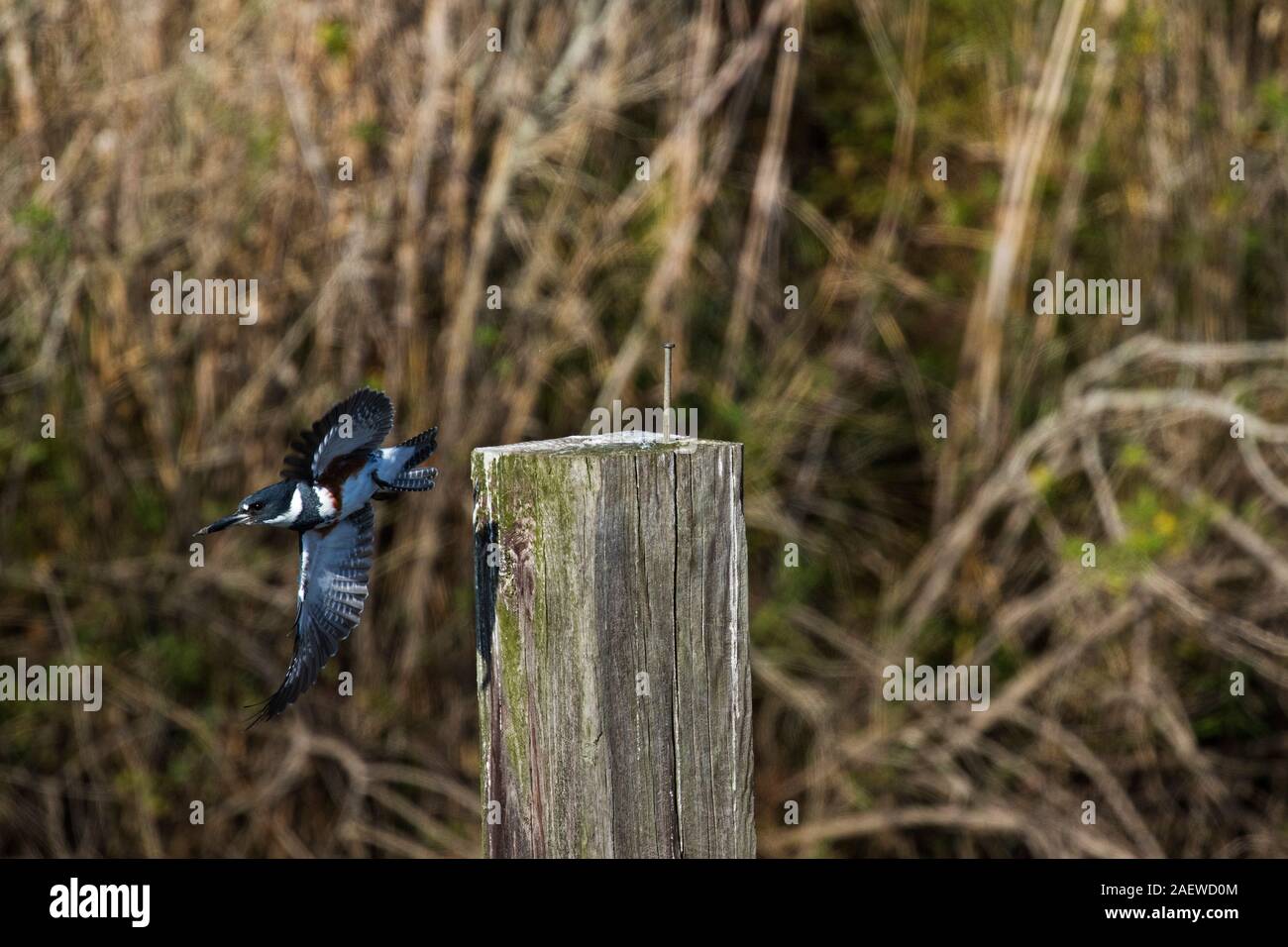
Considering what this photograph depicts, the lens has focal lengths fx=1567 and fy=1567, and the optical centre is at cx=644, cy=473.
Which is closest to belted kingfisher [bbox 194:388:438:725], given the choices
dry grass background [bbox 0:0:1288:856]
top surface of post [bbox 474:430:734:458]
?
top surface of post [bbox 474:430:734:458]

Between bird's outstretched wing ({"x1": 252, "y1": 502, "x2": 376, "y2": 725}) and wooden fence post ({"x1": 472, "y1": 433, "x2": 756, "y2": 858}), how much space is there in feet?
2.32

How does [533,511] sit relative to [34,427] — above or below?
below

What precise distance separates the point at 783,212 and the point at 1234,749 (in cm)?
264

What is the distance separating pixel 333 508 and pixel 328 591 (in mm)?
165

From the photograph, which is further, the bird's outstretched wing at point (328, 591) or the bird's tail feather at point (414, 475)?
the bird's tail feather at point (414, 475)

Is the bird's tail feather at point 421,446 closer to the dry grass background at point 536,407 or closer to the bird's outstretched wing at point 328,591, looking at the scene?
the bird's outstretched wing at point 328,591

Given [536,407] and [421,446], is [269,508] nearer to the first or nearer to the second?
[421,446]

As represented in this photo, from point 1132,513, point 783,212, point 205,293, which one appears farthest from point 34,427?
point 1132,513

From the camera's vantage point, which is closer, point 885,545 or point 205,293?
point 205,293

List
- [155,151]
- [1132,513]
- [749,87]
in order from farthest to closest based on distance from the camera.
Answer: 1. [749,87]
2. [155,151]
3. [1132,513]

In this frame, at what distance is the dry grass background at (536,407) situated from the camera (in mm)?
5473

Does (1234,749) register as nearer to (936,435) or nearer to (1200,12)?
(936,435)

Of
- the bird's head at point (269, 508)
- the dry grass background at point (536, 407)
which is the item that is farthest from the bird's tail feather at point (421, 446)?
the dry grass background at point (536, 407)

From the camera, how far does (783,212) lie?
20.2ft
